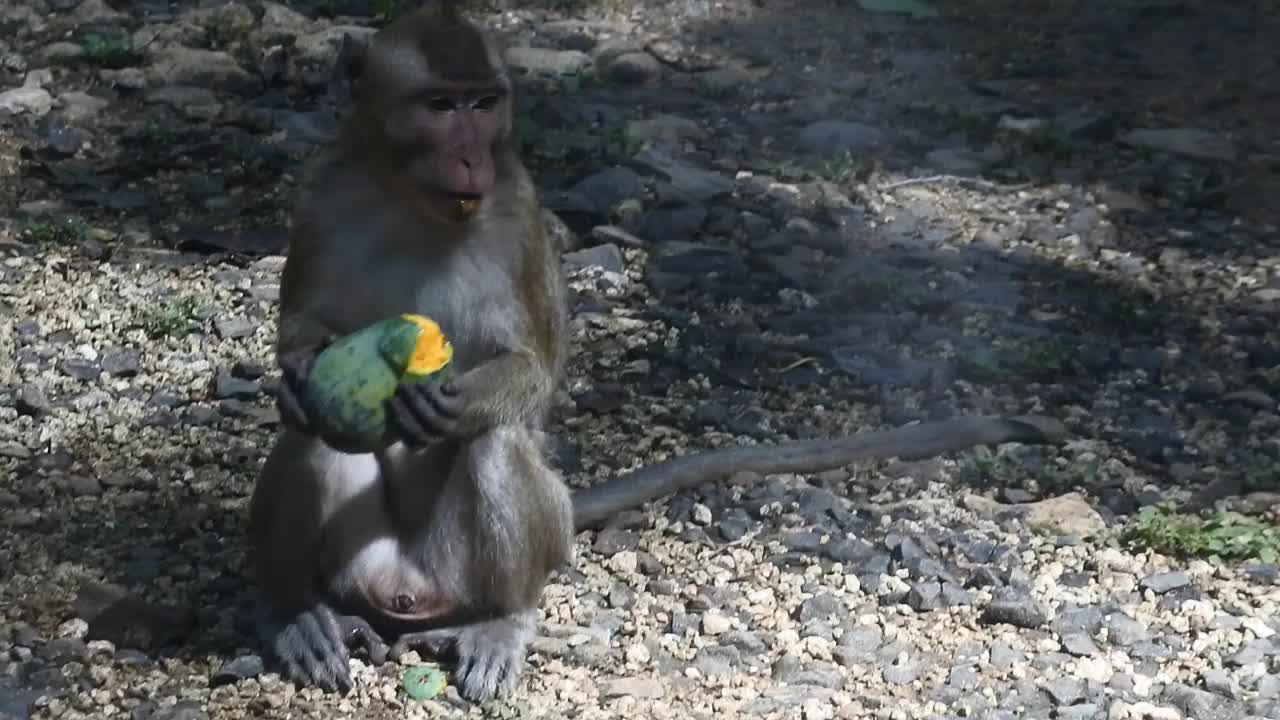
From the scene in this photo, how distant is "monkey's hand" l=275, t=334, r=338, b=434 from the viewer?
15.1 ft

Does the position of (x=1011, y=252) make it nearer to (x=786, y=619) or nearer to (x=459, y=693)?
(x=786, y=619)

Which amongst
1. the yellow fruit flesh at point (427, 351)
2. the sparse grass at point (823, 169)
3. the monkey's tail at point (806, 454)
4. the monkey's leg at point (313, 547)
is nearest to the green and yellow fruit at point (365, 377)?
the yellow fruit flesh at point (427, 351)

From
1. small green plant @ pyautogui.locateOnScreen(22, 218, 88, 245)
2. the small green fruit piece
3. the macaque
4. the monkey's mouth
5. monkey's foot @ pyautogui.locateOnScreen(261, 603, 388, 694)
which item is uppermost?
the monkey's mouth

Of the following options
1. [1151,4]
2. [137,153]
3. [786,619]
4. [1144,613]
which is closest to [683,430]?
[786,619]

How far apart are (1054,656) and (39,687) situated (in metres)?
2.41

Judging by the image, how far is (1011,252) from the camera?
7.94m

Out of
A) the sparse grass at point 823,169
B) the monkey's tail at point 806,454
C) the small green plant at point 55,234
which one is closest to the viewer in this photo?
the monkey's tail at point 806,454

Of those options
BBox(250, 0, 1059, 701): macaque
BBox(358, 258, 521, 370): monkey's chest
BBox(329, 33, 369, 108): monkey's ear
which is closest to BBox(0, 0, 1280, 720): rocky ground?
BBox(250, 0, 1059, 701): macaque

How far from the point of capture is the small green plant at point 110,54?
9211 millimetres

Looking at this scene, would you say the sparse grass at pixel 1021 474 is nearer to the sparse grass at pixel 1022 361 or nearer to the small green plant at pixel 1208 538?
the small green plant at pixel 1208 538

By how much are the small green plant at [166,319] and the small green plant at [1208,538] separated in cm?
313

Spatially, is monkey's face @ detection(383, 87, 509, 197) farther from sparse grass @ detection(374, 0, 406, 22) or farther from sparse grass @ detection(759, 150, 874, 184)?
sparse grass @ detection(374, 0, 406, 22)

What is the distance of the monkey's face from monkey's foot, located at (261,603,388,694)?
1.05 meters

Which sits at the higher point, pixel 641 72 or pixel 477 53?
pixel 477 53
